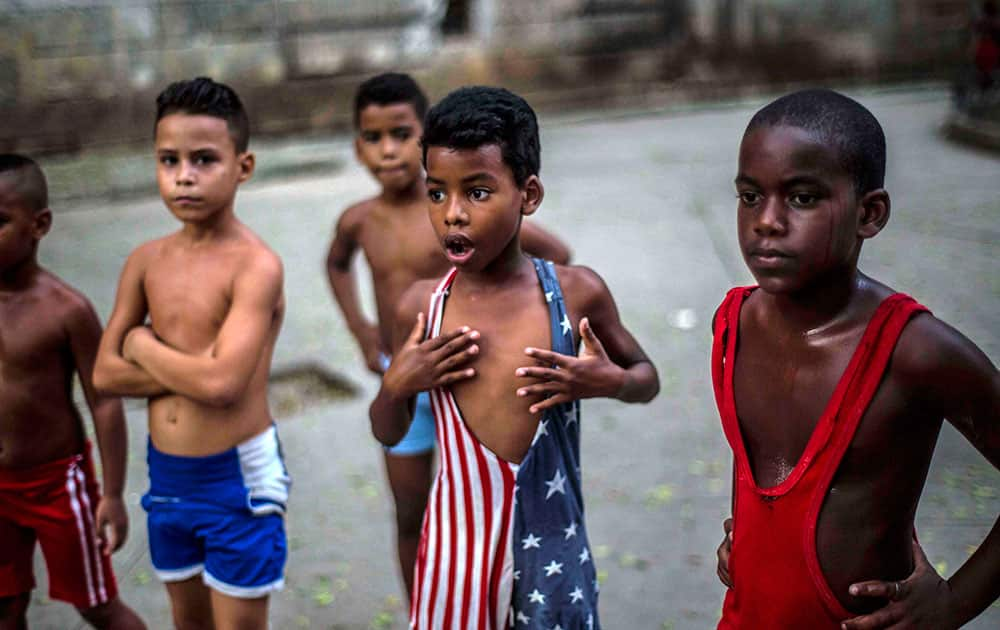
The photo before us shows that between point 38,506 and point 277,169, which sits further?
point 277,169

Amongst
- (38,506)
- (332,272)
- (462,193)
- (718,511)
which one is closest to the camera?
(462,193)

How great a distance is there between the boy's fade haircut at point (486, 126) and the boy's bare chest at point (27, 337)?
1.23 metres

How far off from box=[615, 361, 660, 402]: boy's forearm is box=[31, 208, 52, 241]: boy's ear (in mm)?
1628

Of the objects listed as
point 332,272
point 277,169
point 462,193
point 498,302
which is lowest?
point 277,169

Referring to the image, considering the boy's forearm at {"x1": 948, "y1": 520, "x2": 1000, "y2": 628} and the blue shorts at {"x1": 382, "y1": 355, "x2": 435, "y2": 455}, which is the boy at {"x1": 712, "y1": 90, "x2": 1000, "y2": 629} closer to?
the boy's forearm at {"x1": 948, "y1": 520, "x2": 1000, "y2": 628}

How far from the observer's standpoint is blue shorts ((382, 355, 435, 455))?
3.05 meters

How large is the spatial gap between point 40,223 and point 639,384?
1693 mm

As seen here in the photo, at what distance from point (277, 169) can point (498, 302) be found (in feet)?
29.0

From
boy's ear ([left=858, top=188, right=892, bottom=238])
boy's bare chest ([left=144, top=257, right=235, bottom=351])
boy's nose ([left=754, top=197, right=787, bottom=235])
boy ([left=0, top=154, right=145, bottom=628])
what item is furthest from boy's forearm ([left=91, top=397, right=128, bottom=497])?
boy's ear ([left=858, top=188, right=892, bottom=238])

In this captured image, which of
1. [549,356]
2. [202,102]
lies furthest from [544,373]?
[202,102]

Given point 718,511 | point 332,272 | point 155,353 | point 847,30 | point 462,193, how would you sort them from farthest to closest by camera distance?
point 847,30 → point 718,511 → point 332,272 → point 155,353 → point 462,193

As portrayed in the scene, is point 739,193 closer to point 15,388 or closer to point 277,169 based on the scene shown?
point 15,388

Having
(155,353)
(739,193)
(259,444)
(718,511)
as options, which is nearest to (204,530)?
(259,444)

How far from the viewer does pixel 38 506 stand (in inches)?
113
